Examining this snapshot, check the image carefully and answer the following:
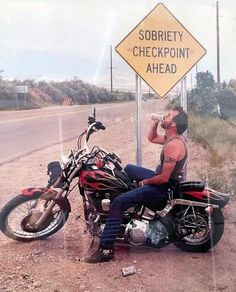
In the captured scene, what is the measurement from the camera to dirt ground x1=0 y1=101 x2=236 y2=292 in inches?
95.2

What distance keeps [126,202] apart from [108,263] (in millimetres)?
347

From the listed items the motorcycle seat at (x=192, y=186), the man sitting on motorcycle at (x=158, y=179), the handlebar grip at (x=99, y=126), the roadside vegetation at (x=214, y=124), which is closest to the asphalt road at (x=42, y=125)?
the handlebar grip at (x=99, y=126)

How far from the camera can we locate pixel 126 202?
2631mm

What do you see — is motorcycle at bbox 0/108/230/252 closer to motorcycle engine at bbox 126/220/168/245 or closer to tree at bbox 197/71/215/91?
motorcycle engine at bbox 126/220/168/245

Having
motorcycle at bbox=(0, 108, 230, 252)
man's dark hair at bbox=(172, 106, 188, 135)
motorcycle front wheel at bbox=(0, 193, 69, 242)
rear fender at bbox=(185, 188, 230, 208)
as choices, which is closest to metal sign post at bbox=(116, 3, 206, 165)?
man's dark hair at bbox=(172, 106, 188, 135)

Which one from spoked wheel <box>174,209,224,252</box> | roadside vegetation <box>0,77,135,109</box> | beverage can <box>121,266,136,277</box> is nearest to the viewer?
roadside vegetation <box>0,77,135,109</box>

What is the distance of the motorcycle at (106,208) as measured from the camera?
106 inches

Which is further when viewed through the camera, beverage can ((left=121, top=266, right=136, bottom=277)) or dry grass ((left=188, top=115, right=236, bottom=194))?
dry grass ((left=188, top=115, right=236, bottom=194))

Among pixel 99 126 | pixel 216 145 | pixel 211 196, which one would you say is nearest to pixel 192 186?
pixel 211 196

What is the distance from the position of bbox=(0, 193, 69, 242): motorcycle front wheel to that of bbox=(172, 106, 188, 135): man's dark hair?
0.81 m

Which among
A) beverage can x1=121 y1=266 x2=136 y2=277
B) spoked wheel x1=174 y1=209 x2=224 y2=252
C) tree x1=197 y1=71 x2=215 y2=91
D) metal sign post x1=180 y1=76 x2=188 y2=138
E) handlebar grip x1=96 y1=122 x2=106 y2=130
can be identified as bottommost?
beverage can x1=121 y1=266 x2=136 y2=277

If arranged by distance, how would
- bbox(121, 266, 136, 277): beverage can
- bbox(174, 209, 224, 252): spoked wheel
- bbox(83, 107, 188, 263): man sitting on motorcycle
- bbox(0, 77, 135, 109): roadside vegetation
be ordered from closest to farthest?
bbox(0, 77, 135, 109): roadside vegetation → bbox(121, 266, 136, 277): beverage can → bbox(83, 107, 188, 263): man sitting on motorcycle → bbox(174, 209, 224, 252): spoked wheel

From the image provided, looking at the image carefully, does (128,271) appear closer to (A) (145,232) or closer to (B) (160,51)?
(A) (145,232)

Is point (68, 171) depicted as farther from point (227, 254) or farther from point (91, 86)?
point (227, 254)
